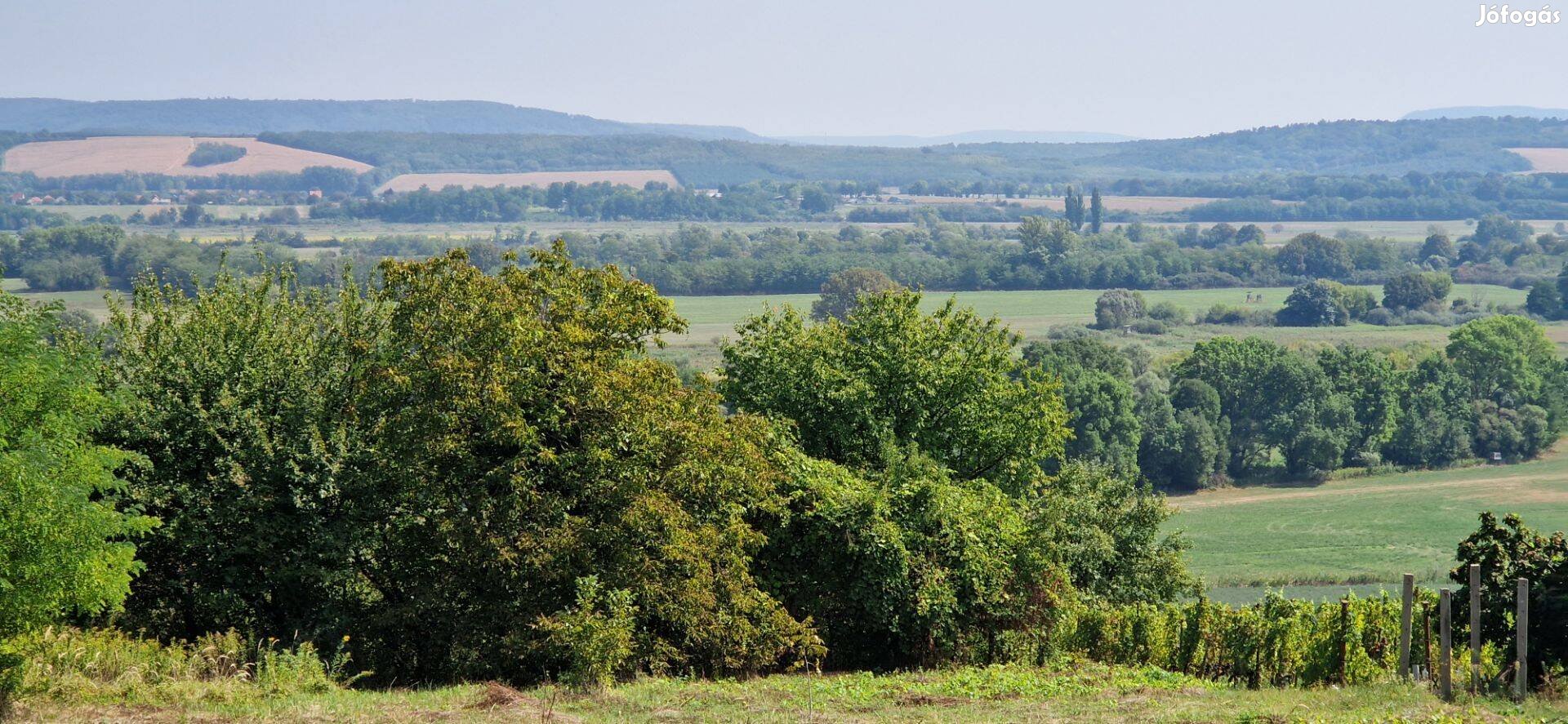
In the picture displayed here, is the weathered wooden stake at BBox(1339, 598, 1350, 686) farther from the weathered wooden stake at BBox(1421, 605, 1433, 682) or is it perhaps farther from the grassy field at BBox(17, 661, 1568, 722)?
the grassy field at BBox(17, 661, 1568, 722)

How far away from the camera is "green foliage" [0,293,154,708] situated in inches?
728

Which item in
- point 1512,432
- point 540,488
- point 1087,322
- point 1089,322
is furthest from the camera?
point 1089,322

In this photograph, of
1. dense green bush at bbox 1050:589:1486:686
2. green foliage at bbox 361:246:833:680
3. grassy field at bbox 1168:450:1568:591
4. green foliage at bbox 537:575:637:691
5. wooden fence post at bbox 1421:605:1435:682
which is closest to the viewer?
wooden fence post at bbox 1421:605:1435:682

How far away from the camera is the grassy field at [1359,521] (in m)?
72.7

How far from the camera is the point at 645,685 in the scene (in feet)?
71.6

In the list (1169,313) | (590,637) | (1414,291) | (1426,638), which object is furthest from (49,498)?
(1414,291)

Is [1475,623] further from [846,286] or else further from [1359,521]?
[846,286]

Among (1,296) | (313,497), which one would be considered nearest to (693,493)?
(313,497)

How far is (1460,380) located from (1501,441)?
5.98m

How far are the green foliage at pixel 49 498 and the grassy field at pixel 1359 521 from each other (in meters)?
52.1

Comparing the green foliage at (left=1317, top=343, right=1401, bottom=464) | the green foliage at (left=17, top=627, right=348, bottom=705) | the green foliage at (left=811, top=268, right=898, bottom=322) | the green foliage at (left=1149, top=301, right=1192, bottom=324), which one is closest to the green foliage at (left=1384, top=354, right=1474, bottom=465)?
the green foliage at (left=1317, top=343, right=1401, bottom=464)

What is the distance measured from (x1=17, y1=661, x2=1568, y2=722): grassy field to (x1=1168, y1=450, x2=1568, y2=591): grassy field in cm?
4713

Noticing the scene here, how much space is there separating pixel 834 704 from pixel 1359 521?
240 feet

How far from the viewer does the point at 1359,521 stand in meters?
85.3
